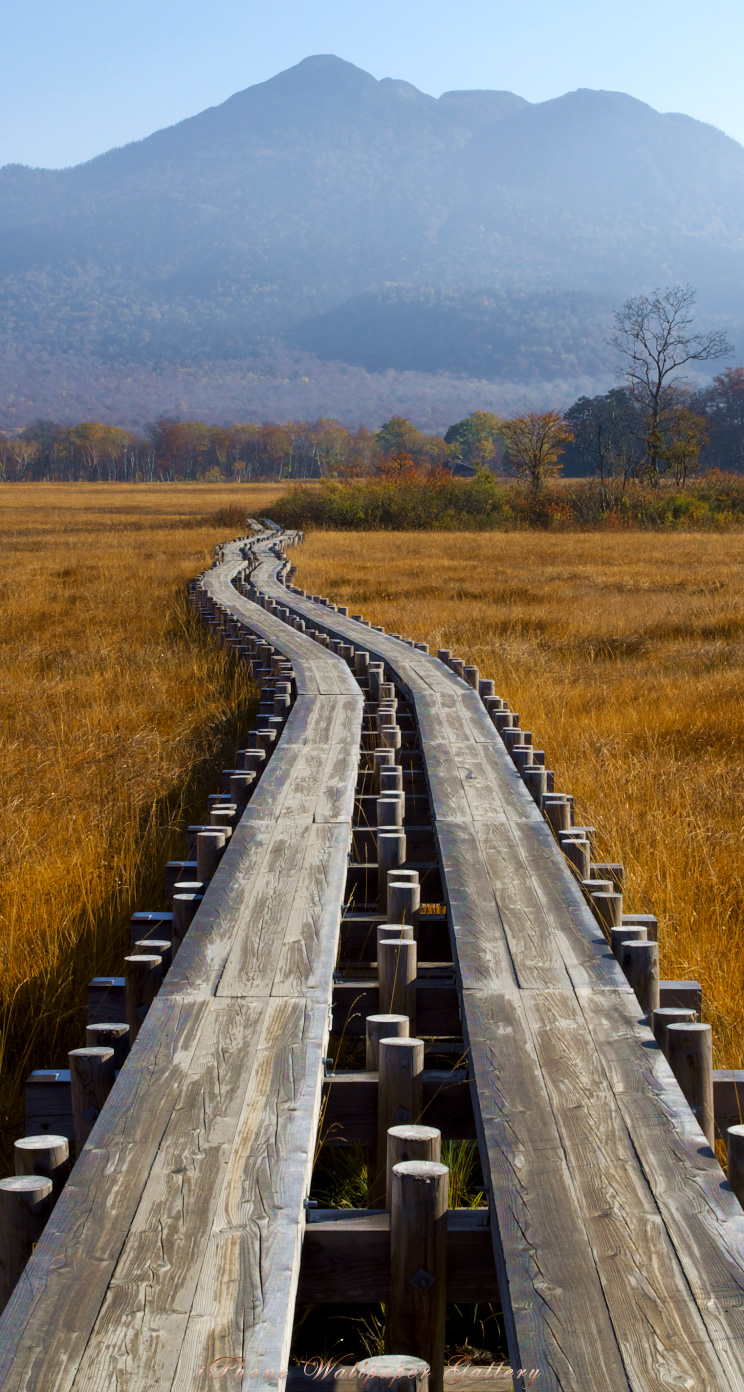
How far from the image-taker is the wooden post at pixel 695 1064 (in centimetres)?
246

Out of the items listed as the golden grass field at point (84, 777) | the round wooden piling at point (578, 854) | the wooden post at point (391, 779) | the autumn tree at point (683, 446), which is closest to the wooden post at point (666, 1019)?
the round wooden piling at point (578, 854)

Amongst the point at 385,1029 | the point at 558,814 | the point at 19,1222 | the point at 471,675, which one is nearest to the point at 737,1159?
the point at 385,1029

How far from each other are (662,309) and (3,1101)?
145ft

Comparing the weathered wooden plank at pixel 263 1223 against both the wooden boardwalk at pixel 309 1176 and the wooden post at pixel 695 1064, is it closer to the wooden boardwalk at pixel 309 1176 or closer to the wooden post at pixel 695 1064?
the wooden boardwalk at pixel 309 1176

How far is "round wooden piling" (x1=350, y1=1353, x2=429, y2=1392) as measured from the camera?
1.55 metres

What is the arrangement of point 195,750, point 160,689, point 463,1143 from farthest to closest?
point 160,689 < point 195,750 < point 463,1143

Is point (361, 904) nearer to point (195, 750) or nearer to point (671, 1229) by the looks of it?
point (671, 1229)

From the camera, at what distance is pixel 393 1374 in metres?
1.55

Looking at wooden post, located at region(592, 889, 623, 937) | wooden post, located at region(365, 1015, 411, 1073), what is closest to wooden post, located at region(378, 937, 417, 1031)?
wooden post, located at region(365, 1015, 411, 1073)

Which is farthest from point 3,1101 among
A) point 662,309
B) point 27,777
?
point 662,309

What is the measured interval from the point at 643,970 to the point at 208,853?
5.01 feet

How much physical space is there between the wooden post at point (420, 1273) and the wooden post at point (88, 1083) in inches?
29.4

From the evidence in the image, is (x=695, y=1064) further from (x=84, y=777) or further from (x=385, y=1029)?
(x=84, y=777)

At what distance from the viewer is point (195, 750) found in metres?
7.03
